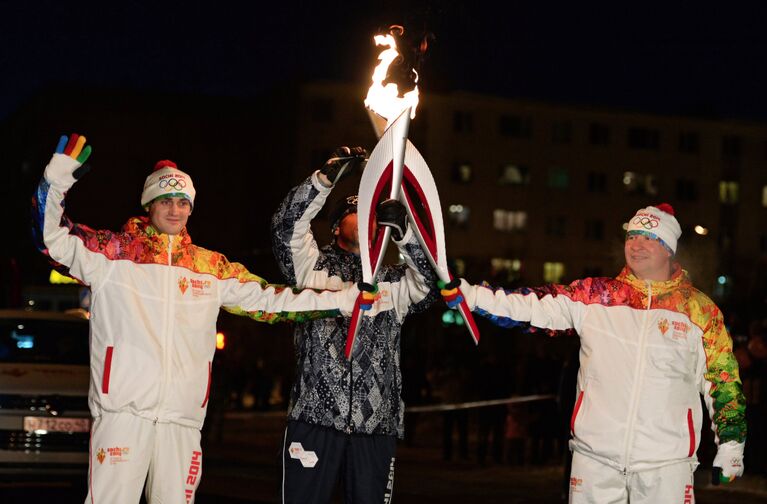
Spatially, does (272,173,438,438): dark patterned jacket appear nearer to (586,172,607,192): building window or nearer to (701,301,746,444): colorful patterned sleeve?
(701,301,746,444): colorful patterned sleeve

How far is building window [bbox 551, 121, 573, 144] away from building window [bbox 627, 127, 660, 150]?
2944mm

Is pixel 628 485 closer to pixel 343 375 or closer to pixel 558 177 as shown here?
pixel 343 375

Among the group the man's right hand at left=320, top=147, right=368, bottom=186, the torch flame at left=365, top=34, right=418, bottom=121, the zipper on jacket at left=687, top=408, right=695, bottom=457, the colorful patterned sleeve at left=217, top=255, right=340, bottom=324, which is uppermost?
the torch flame at left=365, top=34, right=418, bottom=121

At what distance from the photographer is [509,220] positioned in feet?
180

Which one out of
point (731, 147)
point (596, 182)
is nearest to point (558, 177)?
point (596, 182)

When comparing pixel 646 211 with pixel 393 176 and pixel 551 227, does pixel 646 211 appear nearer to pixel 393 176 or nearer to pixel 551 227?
pixel 393 176

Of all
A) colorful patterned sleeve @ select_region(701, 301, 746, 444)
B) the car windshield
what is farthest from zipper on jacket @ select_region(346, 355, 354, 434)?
the car windshield

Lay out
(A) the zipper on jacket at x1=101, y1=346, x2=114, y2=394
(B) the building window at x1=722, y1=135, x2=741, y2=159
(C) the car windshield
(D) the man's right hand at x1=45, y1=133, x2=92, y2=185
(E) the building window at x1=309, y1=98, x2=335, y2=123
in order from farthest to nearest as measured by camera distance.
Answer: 1. (B) the building window at x1=722, y1=135, x2=741, y2=159
2. (E) the building window at x1=309, y1=98, x2=335, y2=123
3. (C) the car windshield
4. (A) the zipper on jacket at x1=101, y1=346, x2=114, y2=394
5. (D) the man's right hand at x1=45, y1=133, x2=92, y2=185

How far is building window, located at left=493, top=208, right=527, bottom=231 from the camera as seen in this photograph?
5459 centimetres

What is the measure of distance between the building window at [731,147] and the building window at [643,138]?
10.9 feet

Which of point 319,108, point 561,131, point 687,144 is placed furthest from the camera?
point 687,144

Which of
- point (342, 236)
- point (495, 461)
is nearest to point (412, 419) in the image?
point (495, 461)

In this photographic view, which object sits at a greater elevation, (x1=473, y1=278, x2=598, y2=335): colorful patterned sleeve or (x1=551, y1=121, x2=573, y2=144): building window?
(x1=551, y1=121, x2=573, y2=144): building window

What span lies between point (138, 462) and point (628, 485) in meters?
2.18
